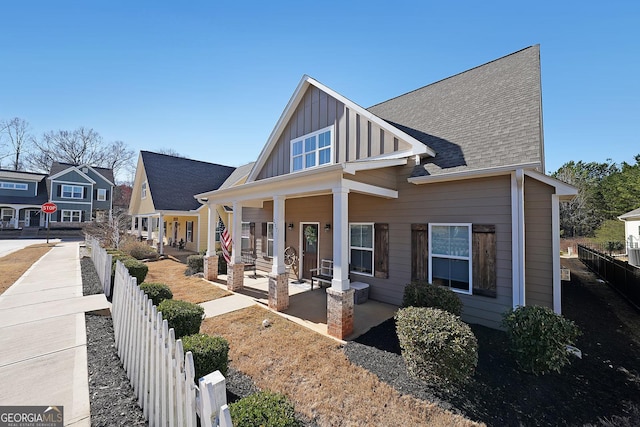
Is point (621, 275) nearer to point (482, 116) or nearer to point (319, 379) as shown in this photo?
point (482, 116)

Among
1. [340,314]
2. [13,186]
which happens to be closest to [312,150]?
[340,314]

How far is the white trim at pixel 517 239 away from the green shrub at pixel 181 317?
6.28 metres

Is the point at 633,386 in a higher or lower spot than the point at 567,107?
lower

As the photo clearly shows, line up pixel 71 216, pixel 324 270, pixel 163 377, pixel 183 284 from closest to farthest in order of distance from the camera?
1. pixel 163 377
2. pixel 324 270
3. pixel 183 284
4. pixel 71 216

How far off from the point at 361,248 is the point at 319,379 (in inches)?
185

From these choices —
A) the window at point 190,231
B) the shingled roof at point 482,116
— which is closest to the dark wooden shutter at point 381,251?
the shingled roof at point 482,116

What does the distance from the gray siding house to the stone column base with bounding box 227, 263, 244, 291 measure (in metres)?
0.04

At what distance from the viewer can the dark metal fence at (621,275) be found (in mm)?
7438

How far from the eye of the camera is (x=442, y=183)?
6531 mm

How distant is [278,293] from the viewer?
6984 millimetres

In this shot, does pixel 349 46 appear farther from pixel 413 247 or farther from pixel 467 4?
pixel 413 247

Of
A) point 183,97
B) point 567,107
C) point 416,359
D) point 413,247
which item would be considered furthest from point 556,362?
point 183,97

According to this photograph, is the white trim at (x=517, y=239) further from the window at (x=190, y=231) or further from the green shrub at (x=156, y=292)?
the window at (x=190, y=231)

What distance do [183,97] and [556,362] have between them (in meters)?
14.3
